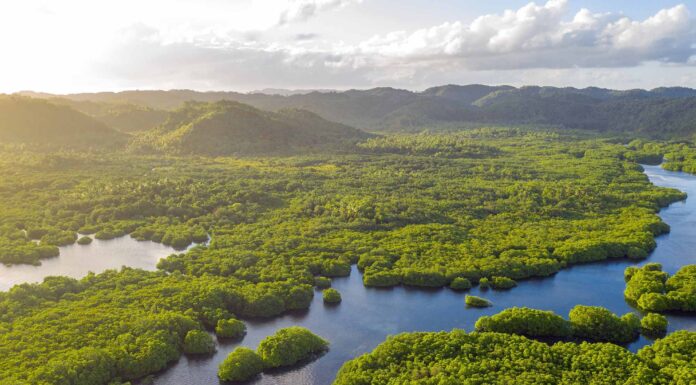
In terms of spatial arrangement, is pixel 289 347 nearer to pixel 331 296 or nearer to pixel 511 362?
pixel 331 296

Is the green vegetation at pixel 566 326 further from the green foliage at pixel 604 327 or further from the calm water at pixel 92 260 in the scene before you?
the calm water at pixel 92 260

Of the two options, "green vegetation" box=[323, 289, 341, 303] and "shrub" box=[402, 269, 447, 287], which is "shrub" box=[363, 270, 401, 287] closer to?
"shrub" box=[402, 269, 447, 287]

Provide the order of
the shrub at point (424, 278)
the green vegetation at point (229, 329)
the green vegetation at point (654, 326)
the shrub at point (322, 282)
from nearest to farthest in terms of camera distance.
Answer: the green vegetation at point (229, 329)
the green vegetation at point (654, 326)
the shrub at point (424, 278)
the shrub at point (322, 282)

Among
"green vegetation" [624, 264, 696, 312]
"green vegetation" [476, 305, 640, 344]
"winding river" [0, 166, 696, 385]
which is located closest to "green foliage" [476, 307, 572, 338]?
"green vegetation" [476, 305, 640, 344]

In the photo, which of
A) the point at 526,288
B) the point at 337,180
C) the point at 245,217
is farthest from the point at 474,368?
the point at 337,180

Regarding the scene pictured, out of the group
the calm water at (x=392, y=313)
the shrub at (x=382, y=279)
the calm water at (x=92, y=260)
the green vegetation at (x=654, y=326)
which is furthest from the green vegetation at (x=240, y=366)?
the green vegetation at (x=654, y=326)

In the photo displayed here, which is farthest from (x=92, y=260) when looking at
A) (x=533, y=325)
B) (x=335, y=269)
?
(x=533, y=325)
